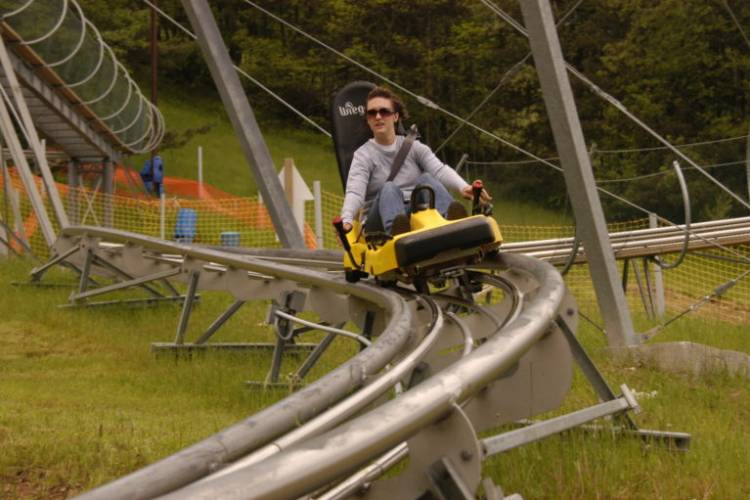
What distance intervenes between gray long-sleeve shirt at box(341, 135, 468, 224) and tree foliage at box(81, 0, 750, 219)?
1079 inches

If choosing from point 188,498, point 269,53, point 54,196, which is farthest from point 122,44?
point 188,498

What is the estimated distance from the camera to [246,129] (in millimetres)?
9258

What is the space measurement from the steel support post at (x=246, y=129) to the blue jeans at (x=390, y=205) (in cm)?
334

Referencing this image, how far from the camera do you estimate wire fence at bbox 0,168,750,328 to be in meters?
12.1

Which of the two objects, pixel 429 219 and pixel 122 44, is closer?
pixel 429 219

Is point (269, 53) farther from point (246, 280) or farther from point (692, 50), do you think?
point (246, 280)

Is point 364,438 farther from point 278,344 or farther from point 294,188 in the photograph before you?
point 294,188

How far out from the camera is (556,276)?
450 cm

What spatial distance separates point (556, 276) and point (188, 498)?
9.27 feet

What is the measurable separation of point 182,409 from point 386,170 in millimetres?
1566

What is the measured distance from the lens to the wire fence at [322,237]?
12062 mm

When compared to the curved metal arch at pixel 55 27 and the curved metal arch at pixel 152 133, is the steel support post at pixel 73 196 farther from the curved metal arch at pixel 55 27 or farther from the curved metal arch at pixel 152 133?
the curved metal arch at pixel 55 27

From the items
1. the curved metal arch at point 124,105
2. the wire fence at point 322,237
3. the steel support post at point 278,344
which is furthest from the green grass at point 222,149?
the steel support post at point 278,344

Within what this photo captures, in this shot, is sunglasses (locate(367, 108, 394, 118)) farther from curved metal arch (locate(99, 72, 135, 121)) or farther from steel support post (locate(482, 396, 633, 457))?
curved metal arch (locate(99, 72, 135, 121))
